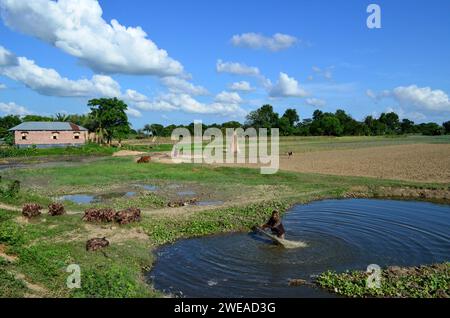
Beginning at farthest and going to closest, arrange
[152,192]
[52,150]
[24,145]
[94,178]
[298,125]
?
1. [298,125]
2. [24,145]
3. [52,150]
4. [94,178]
5. [152,192]

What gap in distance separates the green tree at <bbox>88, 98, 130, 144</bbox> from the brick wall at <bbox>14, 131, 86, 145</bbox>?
489cm

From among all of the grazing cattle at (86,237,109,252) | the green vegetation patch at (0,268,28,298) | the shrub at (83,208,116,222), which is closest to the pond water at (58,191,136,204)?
the shrub at (83,208,116,222)

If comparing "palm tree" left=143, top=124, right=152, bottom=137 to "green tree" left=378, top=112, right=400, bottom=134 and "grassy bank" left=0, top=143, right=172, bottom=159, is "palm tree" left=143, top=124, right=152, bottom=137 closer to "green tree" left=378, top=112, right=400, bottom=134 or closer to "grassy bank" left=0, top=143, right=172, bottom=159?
"grassy bank" left=0, top=143, right=172, bottom=159

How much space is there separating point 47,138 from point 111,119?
37.7 feet

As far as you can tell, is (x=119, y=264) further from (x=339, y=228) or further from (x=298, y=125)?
(x=298, y=125)

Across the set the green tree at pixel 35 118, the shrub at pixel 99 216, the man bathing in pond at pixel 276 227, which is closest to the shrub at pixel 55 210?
the shrub at pixel 99 216

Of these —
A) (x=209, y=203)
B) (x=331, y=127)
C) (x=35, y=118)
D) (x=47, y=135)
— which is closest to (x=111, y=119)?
(x=47, y=135)

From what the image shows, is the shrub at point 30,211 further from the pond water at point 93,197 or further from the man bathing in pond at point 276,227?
the man bathing in pond at point 276,227

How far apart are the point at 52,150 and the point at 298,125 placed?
359ft

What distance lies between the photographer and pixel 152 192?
24859mm

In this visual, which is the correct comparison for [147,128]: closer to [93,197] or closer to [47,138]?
[47,138]

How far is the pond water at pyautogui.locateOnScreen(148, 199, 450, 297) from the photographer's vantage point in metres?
10.6

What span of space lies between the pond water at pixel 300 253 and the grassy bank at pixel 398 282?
0.50 meters
